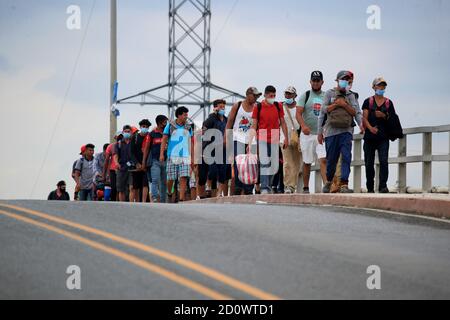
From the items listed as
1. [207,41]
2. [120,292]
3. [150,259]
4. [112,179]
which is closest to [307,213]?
[150,259]

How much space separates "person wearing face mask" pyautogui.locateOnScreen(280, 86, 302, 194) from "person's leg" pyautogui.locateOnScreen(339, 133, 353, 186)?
83.9 inches

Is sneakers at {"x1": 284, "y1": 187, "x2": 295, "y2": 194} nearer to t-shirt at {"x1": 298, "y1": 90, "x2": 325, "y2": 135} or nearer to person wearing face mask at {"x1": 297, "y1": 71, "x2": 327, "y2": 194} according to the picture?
person wearing face mask at {"x1": 297, "y1": 71, "x2": 327, "y2": 194}

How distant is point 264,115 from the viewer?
2105 centimetres

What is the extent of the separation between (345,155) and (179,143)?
13.4 ft

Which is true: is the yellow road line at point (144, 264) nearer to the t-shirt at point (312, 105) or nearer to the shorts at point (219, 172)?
the t-shirt at point (312, 105)

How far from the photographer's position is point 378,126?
20406mm

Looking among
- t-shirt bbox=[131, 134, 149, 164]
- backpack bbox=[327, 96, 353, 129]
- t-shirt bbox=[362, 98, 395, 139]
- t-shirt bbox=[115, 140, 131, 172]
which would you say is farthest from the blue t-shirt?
backpack bbox=[327, 96, 353, 129]

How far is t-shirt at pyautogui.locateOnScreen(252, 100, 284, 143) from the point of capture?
21016 mm

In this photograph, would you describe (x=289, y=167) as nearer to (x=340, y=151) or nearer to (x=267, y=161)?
(x=267, y=161)

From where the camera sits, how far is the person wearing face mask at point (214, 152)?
22.5 m

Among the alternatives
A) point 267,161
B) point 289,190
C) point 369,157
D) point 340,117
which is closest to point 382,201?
point 340,117
